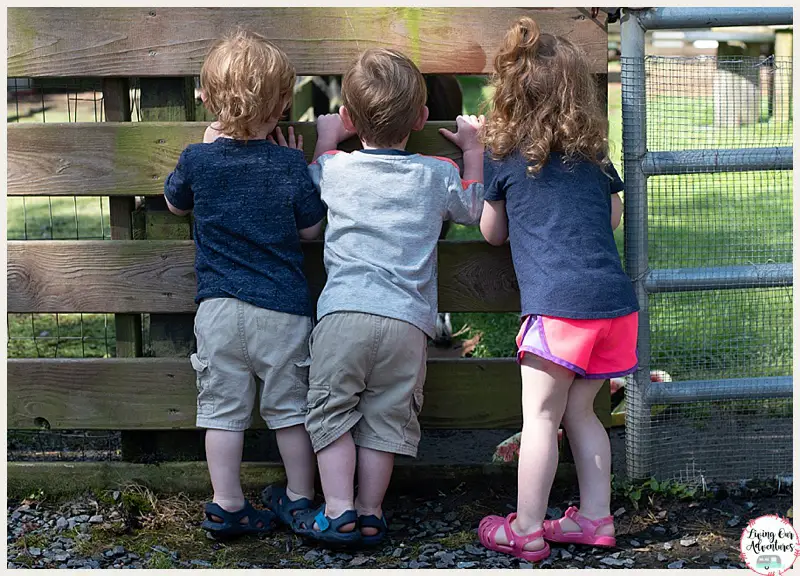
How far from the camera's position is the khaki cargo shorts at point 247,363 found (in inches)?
129

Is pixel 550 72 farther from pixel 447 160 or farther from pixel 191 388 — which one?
pixel 191 388

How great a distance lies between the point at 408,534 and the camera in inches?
135

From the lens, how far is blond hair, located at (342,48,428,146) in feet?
10.5

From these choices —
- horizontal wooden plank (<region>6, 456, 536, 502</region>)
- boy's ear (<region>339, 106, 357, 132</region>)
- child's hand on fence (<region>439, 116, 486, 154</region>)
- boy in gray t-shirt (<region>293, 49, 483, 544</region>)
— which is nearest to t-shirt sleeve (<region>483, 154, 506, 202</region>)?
boy in gray t-shirt (<region>293, 49, 483, 544</region>)

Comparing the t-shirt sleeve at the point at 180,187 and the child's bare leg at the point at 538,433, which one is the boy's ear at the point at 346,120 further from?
the child's bare leg at the point at 538,433

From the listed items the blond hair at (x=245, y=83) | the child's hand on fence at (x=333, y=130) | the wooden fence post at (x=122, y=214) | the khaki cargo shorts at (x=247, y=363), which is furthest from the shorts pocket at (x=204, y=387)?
the child's hand on fence at (x=333, y=130)

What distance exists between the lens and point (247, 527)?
3.36 metres

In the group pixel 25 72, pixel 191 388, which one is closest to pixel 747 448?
pixel 191 388

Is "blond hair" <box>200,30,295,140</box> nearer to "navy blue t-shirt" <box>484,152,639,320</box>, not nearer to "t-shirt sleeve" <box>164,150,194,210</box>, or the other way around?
"t-shirt sleeve" <box>164,150,194,210</box>

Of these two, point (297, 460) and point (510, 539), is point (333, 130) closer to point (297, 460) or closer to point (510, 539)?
point (297, 460)

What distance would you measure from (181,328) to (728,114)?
7.27 feet

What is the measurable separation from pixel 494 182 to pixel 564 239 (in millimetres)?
302

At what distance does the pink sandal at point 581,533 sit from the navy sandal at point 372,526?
21.7 inches

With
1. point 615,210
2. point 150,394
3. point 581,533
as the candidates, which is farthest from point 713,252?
point 150,394
